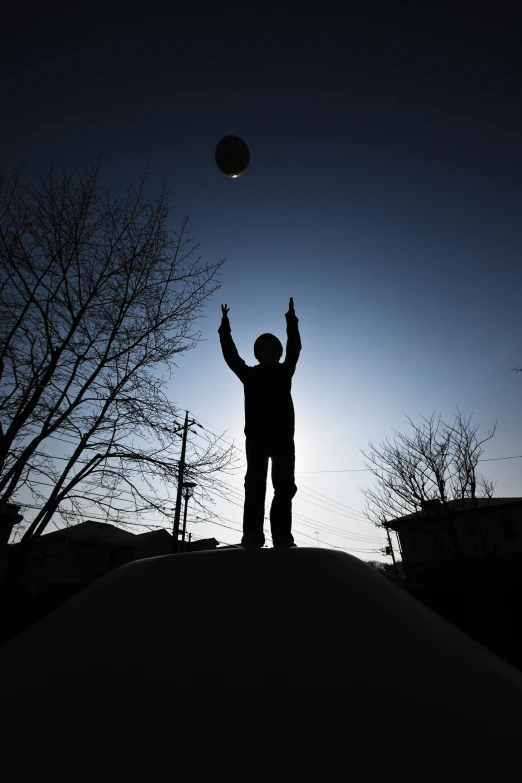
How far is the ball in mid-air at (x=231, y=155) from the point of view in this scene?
4539 mm

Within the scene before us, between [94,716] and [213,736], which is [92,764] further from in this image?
[213,736]

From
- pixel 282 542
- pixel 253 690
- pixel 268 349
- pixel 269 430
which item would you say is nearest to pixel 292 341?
pixel 268 349

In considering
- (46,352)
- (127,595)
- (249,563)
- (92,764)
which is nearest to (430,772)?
(92,764)

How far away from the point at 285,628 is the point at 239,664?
22 centimetres

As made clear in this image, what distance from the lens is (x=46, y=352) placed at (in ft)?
15.7

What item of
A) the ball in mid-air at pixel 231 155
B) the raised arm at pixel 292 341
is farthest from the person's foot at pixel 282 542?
the ball in mid-air at pixel 231 155

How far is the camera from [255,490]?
9.52 ft

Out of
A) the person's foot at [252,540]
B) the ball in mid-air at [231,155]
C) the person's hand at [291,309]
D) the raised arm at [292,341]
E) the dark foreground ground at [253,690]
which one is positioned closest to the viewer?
the dark foreground ground at [253,690]

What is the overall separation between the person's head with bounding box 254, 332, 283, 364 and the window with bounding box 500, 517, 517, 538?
20.7 metres

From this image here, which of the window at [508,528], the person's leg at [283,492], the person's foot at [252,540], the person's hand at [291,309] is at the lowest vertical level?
the person's foot at [252,540]

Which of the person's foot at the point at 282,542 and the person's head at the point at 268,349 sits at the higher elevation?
the person's head at the point at 268,349

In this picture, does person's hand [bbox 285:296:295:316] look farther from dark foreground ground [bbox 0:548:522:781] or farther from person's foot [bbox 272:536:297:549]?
dark foreground ground [bbox 0:548:522:781]

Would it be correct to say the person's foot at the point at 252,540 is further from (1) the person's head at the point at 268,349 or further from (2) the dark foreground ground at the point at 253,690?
(1) the person's head at the point at 268,349

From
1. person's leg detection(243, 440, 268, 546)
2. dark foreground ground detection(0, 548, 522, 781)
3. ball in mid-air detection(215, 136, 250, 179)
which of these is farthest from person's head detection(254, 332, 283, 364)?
ball in mid-air detection(215, 136, 250, 179)
